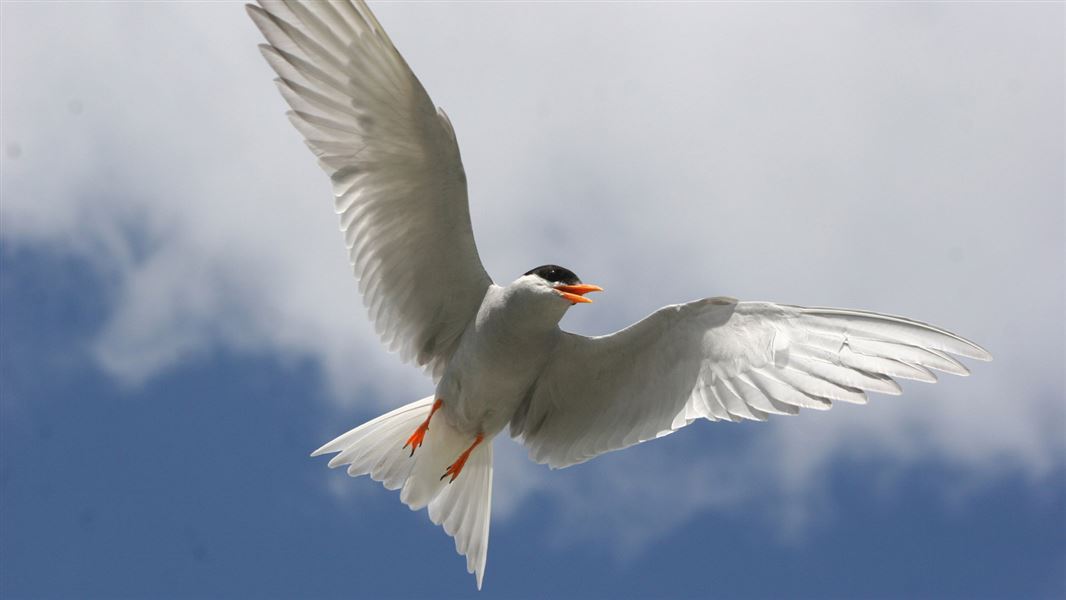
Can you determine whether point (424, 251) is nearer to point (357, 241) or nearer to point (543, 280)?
point (357, 241)

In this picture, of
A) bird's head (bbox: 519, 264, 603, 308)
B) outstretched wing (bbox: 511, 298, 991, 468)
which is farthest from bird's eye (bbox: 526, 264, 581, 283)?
outstretched wing (bbox: 511, 298, 991, 468)

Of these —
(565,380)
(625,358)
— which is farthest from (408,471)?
(625,358)

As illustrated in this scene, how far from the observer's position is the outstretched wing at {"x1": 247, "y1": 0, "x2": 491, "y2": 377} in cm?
610

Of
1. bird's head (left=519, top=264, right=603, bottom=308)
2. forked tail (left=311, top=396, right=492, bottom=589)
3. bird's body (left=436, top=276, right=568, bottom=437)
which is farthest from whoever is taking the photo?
forked tail (left=311, top=396, right=492, bottom=589)

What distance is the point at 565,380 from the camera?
6785 mm

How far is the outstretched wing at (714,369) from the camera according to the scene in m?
5.59

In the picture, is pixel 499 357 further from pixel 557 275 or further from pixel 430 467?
pixel 430 467

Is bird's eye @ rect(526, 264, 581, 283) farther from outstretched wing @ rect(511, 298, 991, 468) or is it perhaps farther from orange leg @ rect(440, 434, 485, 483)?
Result: orange leg @ rect(440, 434, 485, 483)

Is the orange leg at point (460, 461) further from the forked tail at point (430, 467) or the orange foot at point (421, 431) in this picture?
the orange foot at point (421, 431)

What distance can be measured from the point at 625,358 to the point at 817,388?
1322 mm

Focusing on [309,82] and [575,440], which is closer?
[309,82]

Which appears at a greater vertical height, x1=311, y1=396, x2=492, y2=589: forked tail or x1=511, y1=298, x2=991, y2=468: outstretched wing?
x1=511, y1=298, x2=991, y2=468: outstretched wing

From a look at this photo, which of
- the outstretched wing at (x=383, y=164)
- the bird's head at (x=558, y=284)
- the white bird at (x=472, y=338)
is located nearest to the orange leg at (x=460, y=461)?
the white bird at (x=472, y=338)

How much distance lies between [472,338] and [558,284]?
2.51 ft
